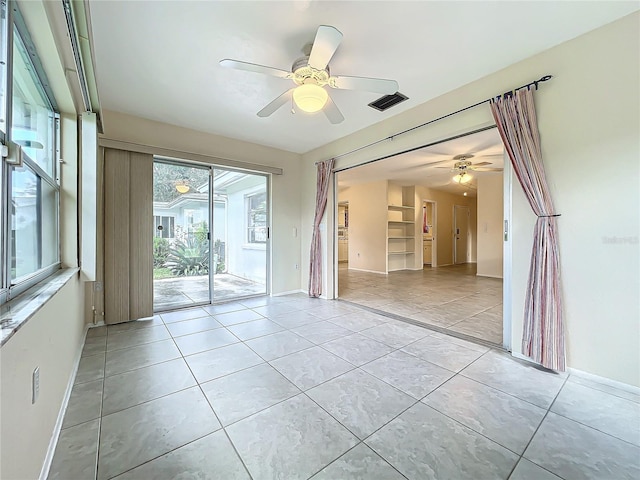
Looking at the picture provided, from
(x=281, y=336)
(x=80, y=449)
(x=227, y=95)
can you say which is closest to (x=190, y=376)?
(x=80, y=449)

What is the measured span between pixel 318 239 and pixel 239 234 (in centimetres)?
138

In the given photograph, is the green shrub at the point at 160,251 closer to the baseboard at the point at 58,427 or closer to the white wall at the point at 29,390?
the baseboard at the point at 58,427

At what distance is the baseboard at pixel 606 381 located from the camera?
1.80m

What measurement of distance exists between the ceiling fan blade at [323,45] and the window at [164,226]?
2.98m

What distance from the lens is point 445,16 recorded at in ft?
5.99

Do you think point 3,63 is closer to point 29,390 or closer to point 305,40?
point 29,390

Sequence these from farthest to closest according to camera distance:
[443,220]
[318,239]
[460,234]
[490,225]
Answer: [460,234] < [443,220] < [490,225] < [318,239]

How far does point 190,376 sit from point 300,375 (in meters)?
0.83

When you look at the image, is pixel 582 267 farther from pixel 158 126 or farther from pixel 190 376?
pixel 158 126

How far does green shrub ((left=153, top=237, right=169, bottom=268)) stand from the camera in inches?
144

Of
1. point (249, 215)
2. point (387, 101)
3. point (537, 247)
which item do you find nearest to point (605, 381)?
point (537, 247)

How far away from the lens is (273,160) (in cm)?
462

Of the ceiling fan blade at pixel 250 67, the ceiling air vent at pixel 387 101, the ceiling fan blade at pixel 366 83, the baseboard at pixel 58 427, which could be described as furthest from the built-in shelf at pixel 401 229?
the baseboard at pixel 58 427

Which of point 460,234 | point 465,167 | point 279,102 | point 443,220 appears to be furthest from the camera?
point 460,234
